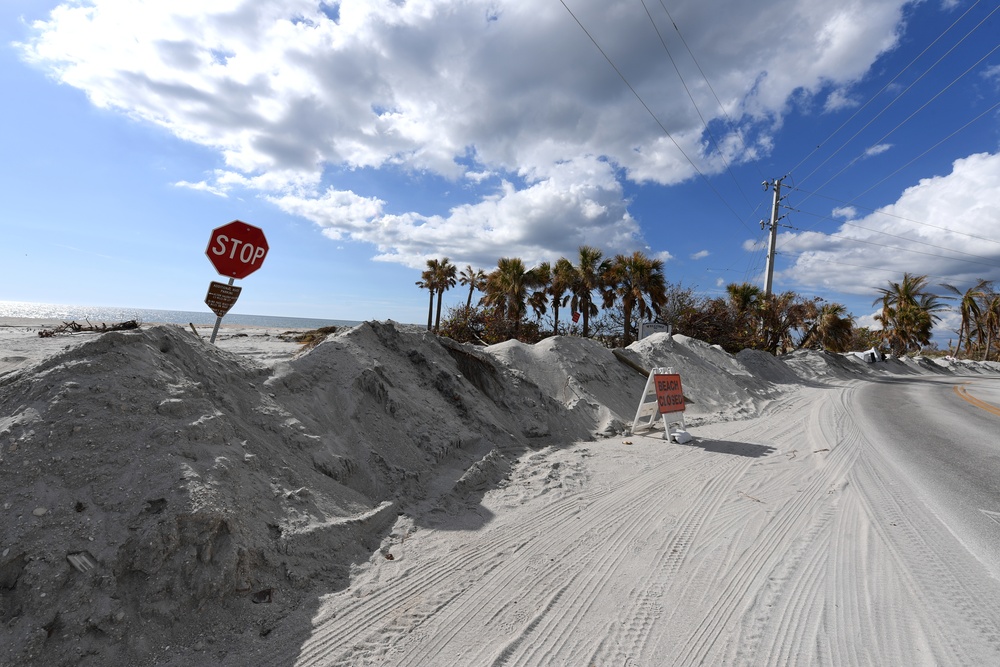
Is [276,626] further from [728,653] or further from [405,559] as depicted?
[728,653]

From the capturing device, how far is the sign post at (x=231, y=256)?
630cm

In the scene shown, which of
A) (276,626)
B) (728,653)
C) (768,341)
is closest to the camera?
(728,653)

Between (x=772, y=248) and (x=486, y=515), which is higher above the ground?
(x=772, y=248)

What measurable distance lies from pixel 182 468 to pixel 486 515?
→ 284 cm

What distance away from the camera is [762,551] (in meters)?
4.06

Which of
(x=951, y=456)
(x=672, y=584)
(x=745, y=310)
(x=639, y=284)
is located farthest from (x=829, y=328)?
(x=672, y=584)

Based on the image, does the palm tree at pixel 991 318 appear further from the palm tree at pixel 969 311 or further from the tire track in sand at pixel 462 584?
the tire track in sand at pixel 462 584

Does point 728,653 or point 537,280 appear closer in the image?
point 728,653

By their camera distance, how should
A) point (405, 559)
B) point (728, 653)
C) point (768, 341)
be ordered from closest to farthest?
point (728, 653) < point (405, 559) < point (768, 341)

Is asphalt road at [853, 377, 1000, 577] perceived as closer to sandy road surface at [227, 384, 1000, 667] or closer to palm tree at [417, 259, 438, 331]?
sandy road surface at [227, 384, 1000, 667]

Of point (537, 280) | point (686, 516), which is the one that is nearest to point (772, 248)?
point (537, 280)

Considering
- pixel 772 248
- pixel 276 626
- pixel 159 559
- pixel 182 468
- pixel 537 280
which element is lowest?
pixel 276 626

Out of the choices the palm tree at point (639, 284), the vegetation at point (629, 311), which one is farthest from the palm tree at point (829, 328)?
the palm tree at point (639, 284)

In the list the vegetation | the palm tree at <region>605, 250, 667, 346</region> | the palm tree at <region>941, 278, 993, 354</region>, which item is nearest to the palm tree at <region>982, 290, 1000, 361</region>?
the palm tree at <region>941, 278, 993, 354</region>
